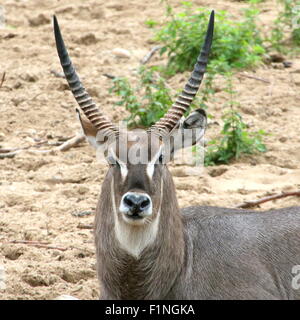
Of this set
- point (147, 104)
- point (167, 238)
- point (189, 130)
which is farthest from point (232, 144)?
point (167, 238)

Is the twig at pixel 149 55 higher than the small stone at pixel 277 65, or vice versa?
the twig at pixel 149 55

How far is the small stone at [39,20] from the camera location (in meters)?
14.7

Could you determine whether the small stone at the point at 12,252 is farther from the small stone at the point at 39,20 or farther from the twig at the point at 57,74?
the small stone at the point at 39,20

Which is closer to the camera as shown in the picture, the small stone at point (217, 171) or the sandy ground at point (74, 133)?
the sandy ground at point (74, 133)

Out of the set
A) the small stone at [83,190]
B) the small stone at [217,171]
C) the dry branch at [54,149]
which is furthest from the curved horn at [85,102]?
the dry branch at [54,149]

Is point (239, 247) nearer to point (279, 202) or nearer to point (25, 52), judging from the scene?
point (279, 202)

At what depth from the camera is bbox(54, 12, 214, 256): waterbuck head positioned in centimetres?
559

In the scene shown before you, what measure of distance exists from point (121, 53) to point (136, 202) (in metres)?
7.81

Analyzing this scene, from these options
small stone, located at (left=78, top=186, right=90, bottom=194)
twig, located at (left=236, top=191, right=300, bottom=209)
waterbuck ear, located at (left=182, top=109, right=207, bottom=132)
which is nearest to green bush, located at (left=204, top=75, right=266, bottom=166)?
twig, located at (left=236, top=191, right=300, bottom=209)

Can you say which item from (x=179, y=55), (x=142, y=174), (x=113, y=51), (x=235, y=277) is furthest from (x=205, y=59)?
(x=113, y=51)

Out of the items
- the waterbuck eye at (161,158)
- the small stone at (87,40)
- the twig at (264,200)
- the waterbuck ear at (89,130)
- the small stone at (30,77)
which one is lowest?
the twig at (264,200)

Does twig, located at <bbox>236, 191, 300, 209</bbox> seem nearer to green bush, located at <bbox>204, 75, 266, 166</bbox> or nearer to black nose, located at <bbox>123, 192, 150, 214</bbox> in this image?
green bush, located at <bbox>204, 75, 266, 166</bbox>

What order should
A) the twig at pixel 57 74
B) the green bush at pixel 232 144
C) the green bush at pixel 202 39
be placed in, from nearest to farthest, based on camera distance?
the green bush at pixel 232 144 → the green bush at pixel 202 39 → the twig at pixel 57 74

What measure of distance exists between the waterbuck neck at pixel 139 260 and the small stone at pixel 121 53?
7.01 m
